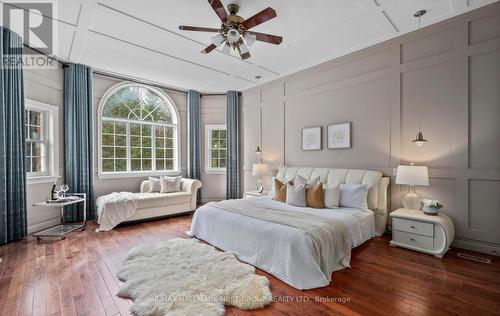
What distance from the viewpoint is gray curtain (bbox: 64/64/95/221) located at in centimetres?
459

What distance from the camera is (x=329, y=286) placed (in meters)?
2.32

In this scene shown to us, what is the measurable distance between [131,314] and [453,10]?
4.95m

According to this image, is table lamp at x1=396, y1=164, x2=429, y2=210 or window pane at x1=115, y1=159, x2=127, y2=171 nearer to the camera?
table lamp at x1=396, y1=164, x2=429, y2=210

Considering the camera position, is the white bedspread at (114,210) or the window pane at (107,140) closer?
the white bedspread at (114,210)

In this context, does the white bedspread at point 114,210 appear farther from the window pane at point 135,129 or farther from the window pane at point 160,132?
the window pane at point 160,132

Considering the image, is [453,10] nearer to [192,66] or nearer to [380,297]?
[380,297]

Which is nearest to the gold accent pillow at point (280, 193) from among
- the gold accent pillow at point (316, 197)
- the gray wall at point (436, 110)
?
the gold accent pillow at point (316, 197)

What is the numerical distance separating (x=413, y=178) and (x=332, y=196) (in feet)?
3.54

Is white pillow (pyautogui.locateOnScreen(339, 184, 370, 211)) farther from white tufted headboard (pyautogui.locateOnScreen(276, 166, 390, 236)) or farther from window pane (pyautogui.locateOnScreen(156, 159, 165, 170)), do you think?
window pane (pyautogui.locateOnScreen(156, 159, 165, 170))

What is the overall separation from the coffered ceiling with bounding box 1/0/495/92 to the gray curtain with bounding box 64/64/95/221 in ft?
1.21

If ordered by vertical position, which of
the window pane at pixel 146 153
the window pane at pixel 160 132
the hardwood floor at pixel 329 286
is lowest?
the hardwood floor at pixel 329 286

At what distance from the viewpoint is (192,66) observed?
15.6ft

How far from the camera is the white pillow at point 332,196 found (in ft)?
11.7

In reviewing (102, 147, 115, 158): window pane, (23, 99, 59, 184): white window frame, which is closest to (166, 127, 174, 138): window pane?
(102, 147, 115, 158): window pane
